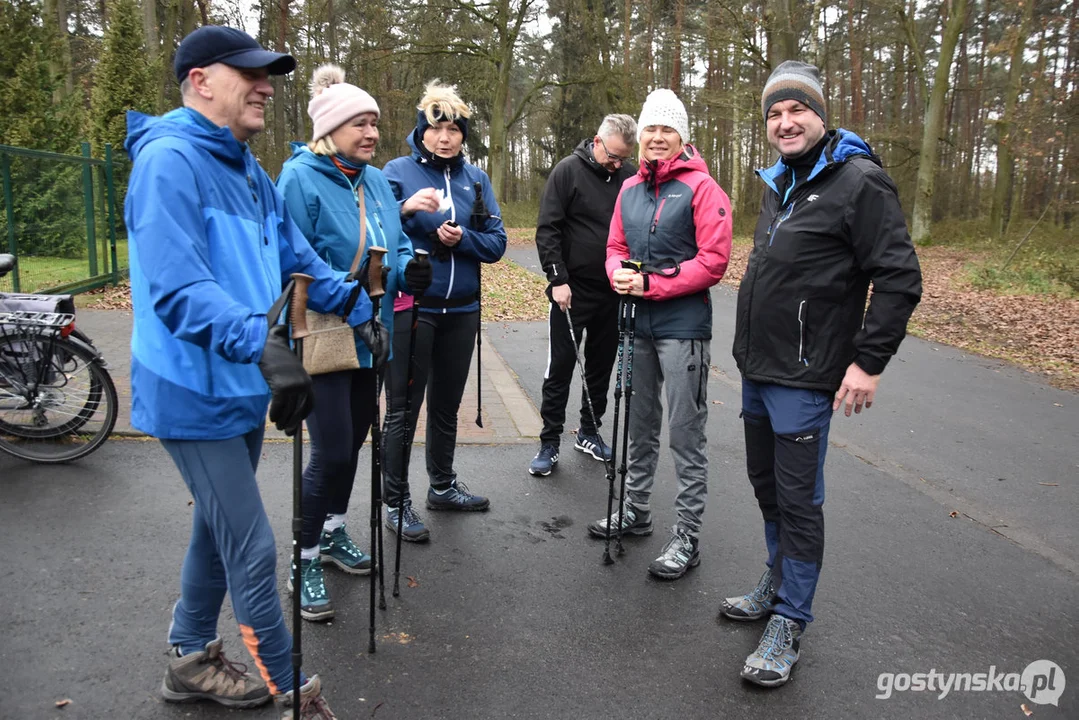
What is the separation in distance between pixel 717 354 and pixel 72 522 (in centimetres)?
710

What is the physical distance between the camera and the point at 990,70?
32.6 meters

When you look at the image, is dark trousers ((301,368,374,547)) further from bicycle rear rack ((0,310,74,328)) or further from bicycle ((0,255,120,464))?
bicycle rear rack ((0,310,74,328))

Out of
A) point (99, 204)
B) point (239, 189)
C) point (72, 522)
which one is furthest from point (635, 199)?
point (99, 204)

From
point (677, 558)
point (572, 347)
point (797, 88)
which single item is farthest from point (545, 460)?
point (797, 88)

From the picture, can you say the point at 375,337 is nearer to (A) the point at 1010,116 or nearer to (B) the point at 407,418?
(B) the point at 407,418

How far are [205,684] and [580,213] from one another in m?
3.44

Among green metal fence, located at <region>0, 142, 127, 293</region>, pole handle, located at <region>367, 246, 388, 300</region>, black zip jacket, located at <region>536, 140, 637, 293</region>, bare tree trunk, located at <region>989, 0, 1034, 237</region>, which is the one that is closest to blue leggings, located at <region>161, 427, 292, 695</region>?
pole handle, located at <region>367, 246, 388, 300</region>

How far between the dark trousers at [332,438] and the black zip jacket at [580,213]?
1891mm

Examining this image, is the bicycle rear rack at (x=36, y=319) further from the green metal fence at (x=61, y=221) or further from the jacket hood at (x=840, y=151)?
the jacket hood at (x=840, y=151)

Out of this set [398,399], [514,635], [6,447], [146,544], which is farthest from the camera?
[6,447]

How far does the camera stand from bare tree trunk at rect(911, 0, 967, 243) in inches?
804

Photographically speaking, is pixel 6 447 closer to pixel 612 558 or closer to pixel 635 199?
pixel 612 558

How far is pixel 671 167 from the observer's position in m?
3.93

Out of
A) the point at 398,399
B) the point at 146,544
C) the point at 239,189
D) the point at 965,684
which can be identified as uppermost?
the point at 239,189
